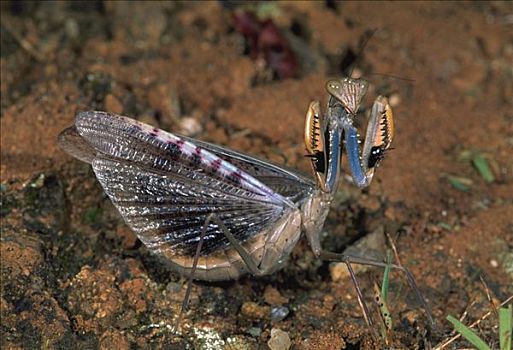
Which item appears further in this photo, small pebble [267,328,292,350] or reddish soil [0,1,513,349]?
reddish soil [0,1,513,349]

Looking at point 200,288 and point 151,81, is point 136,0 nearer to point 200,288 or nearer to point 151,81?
point 151,81

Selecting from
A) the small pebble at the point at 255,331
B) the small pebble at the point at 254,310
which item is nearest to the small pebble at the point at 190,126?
the small pebble at the point at 254,310

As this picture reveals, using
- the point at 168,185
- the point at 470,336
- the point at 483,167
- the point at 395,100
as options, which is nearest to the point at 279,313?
the point at 168,185

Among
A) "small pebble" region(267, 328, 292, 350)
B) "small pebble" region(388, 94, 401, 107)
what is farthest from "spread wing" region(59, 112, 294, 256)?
"small pebble" region(388, 94, 401, 107)

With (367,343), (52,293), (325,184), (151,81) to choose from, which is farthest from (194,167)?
(151,81)

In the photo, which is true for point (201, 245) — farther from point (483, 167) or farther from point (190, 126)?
point (483, 167)

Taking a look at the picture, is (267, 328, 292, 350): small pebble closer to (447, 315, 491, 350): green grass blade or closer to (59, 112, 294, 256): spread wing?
(59, 112, 294, 256): spread wing
